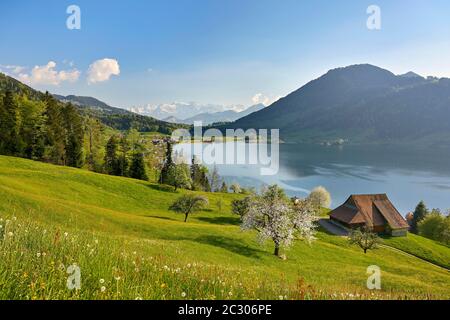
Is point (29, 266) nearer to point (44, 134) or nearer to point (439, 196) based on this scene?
point (44, 134)

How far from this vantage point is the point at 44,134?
293ft

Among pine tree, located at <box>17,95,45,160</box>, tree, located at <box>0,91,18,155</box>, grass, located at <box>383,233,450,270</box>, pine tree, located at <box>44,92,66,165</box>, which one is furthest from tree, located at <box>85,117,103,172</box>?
grass, located at <box>383,233,450,270</box>

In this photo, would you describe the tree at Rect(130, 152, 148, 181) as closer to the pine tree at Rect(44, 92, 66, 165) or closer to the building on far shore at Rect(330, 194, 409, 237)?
the pine tree at Rect(44, 92, 66, 165)

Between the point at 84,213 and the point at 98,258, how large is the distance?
37.0 meters

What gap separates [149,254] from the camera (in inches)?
671

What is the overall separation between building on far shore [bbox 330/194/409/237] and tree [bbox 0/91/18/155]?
Result: 91314 millimetres

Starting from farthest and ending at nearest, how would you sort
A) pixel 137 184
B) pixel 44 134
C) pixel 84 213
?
1. pixel 44 134
2. pixel 137 184
3. pixel 84 213

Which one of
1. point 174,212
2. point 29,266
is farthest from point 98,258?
point 174,212

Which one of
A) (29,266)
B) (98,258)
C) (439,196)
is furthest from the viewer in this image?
(439,196)

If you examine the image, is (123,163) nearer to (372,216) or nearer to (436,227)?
(372,216)

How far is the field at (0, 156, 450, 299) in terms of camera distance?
21.7 feet

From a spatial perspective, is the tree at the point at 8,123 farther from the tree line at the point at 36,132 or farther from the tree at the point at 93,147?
the tree at the point at 93,147

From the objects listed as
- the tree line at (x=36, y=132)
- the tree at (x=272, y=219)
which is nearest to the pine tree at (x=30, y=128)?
the tree line at (x=36, y=132)
